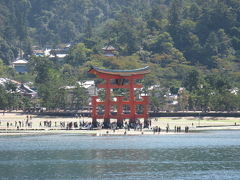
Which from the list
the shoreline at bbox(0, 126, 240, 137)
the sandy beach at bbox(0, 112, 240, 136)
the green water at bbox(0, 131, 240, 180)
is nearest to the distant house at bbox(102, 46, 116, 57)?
the sandy beach at bbox(0, 112, 240, 136)

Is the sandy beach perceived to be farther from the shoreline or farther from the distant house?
the distant house

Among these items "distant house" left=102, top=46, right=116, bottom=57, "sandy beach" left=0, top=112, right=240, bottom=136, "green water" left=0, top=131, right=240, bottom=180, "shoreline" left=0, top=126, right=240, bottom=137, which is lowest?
"green water" left=0, top=131, right=240, bottom=180

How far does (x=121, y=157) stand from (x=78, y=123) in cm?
3852

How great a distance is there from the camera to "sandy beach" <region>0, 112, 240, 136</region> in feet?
314

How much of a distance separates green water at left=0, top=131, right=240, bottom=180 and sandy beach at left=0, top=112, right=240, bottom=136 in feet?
16.1

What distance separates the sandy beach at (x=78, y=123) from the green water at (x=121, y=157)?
4892mm

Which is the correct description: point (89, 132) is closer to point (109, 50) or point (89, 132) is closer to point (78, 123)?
point (78, 123)

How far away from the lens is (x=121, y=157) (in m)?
70.8

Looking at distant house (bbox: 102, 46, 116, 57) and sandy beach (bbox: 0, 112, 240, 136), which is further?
distant house (bbox: 102, 46, 116, 57)

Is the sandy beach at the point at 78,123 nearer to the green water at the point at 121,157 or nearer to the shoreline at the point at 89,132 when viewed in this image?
the shoreline at the point at 89,132

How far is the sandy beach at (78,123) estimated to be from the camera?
95.8 m

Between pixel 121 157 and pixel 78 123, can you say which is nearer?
pixel 121 157

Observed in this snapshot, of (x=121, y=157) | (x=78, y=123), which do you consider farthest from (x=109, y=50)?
(x=121, y=157)

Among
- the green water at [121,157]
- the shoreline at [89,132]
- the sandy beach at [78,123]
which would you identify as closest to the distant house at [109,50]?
the sandy beach at [78,123]
